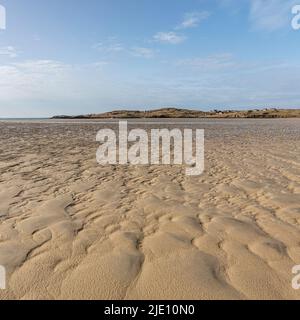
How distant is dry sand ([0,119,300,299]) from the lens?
282 centimetres

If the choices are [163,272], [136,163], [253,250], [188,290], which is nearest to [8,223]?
[163,272]

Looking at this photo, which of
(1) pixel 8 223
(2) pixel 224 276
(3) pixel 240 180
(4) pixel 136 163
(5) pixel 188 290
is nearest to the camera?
(5) pixel 188 290

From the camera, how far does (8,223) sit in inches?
166

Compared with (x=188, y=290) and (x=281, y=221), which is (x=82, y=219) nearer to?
(x=188, y=290)

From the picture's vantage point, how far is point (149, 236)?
12.6 ft

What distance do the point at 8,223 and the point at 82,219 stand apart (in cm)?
96

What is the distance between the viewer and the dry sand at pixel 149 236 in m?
2.82

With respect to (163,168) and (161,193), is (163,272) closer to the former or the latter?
(161,193)

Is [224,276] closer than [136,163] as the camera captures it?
Yes

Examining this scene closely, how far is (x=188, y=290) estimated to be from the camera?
2.76 meters
